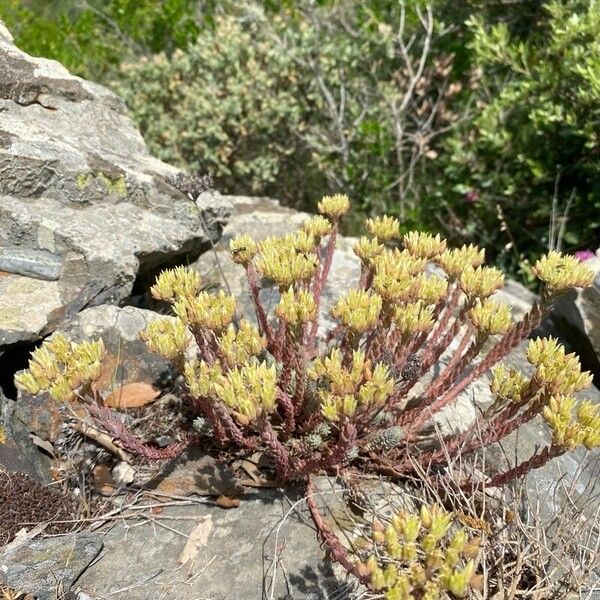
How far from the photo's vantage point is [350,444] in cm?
243

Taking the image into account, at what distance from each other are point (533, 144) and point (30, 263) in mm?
4005

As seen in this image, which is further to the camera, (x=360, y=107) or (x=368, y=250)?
(x=360, y=107)

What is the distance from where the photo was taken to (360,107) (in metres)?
6.64

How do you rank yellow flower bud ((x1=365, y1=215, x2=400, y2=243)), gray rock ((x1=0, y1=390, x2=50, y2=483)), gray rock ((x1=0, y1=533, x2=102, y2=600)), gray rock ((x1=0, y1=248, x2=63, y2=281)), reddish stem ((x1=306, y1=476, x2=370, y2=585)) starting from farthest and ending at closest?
gray rock ((x1=0, y1=248, x2=63, y2=281)), yellow flower bud ((x1=365, y1=215, x2=400, y2=243)), gray rock ((x1=0, y1=390, x2=50, y2=483)), gray rock ((x1=0, y1=533, x2=102, y2=600)), reddish stem ((x1=306, y1=476, x2=370, y2=585))

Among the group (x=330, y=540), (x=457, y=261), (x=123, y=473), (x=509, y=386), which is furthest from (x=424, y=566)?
(x=123, y=473)

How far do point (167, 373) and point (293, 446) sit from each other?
0.93 meters

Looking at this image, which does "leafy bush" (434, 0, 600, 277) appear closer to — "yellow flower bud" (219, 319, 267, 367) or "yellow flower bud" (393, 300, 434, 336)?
"yellow flower bud" (393, 300, 434, 336)

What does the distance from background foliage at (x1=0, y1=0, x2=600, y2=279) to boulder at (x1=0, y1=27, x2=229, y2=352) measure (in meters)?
2.23

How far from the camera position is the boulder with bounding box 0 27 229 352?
136 inches

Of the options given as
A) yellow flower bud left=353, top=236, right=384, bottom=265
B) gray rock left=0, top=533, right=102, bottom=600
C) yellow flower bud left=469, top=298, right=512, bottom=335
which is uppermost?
yellow flower bud left=469, top=298, right=512, bottom=335

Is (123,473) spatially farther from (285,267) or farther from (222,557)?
(285,267)

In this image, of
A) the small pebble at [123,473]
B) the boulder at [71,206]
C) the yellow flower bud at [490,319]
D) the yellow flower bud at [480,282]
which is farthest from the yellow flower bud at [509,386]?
the boulder at [71,206]

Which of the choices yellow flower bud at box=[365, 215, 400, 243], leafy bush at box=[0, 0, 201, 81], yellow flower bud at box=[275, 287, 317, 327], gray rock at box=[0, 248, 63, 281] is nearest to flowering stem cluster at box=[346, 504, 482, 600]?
yellow flower bud at box=[275, 287, 317, 327]

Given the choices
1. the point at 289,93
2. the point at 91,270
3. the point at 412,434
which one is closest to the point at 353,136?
the point at 289,93
